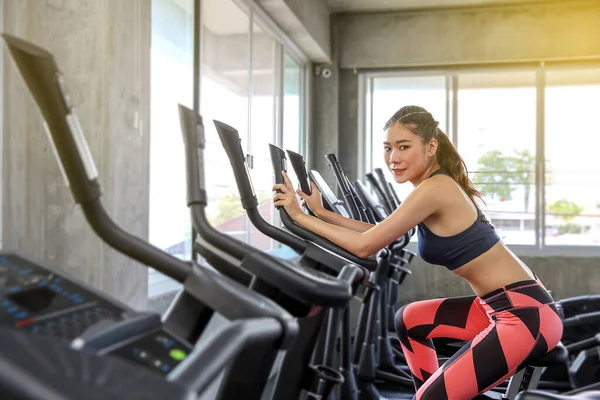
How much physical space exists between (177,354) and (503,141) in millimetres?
5178

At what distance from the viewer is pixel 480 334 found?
181 centimetres

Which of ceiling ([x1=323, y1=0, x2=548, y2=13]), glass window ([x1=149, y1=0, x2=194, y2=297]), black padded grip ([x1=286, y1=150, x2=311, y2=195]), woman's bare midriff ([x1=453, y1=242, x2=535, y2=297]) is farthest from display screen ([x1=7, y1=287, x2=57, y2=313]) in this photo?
ceiling ([x1=323, y1=0, x2=548, y2=13])

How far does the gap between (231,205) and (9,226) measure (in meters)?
1.88

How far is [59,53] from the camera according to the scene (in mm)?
1698

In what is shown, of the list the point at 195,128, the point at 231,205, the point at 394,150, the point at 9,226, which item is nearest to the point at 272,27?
the point at 231,205

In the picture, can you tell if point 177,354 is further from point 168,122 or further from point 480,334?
point 168,122

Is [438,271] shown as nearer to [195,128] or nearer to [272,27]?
[272,27]

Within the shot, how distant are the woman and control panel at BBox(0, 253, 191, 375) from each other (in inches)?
38.3

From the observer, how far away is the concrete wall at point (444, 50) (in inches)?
205

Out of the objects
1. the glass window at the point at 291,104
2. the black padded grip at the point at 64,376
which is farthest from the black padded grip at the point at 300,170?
the glass window at the point at 291,104

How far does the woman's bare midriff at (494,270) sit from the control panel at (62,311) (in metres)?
1.36

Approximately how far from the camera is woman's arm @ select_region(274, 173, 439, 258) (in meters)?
1.75

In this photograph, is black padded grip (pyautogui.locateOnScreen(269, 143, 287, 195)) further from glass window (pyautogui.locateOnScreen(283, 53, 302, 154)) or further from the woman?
glass window (pyautogui.locateOnScreen(283, 53, 302, 154))

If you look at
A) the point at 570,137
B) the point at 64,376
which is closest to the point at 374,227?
the point at 64,376
